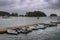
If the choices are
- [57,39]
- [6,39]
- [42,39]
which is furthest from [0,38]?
[57,39]

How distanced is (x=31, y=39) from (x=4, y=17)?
15325 cm

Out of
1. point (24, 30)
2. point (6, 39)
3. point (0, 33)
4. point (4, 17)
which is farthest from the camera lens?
point (4, 17)

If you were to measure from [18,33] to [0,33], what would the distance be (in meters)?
5.67

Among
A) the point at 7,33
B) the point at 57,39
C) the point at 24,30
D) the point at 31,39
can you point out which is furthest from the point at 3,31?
the point at 57,39

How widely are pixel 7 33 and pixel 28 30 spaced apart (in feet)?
27.6

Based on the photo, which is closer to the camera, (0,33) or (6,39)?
(6,39)

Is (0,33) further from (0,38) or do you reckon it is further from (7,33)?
(0,38)

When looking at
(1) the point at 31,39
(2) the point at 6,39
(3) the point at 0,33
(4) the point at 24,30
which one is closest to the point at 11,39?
(2) the point at 6,39

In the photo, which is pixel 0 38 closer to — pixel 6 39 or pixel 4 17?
pixel 6 39

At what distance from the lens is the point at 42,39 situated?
1891 inches

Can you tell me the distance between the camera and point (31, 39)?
4841 cm

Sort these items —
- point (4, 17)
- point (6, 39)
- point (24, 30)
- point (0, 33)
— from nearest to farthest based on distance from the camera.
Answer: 1. point (6, 39)
2. point (0, 33)
3. point (24, 30)
4. point (4, 17)

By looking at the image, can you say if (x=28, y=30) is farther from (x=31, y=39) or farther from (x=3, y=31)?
(x=31, y=39)

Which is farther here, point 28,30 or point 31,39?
point 28,30
